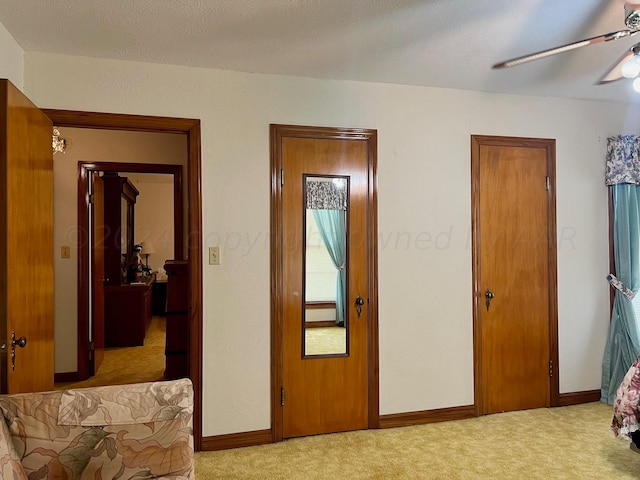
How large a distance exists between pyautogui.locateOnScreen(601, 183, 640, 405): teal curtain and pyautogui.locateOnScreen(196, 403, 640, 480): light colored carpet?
0.54 metres

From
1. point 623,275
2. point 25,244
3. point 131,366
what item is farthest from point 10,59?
point 623,275

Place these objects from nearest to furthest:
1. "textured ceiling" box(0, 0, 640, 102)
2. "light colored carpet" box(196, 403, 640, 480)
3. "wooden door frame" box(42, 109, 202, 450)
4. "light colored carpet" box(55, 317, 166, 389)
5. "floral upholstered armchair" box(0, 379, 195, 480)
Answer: "floral upholstered armchair" box(0, 379, 195, 480)
"textured ceiling" box(0, 0, 640, 102)
"light colored carpet" box(196, 403, 640, 480)
"wooden door frame" box(42, 109, 202, 450)
"light colored carpet" box(55, 317, 166, 389)

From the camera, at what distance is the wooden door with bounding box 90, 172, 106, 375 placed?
441 centimetres

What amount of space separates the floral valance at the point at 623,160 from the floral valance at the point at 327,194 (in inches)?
89.0

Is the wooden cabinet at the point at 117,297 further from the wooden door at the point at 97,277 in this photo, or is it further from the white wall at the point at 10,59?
the white wall at the point at 10,59

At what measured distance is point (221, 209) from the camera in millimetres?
2951

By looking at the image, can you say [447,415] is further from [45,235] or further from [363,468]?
[45,235]

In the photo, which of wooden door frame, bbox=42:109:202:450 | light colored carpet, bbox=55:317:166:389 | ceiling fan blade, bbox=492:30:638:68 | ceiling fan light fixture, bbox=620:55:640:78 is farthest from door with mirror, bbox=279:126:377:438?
light colored carpet, bbox=55:317:166:389

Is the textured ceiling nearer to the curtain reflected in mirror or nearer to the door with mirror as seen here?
the door with mirror

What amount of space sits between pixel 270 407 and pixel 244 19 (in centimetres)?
235

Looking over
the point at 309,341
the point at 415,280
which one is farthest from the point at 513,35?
the point at 309,341

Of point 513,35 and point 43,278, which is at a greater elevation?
point 513,35

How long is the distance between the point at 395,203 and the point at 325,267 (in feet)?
2.28

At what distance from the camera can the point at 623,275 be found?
3.68 metres
